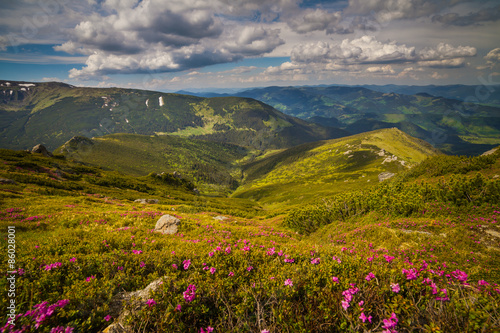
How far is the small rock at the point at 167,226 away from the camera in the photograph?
12.7 metres

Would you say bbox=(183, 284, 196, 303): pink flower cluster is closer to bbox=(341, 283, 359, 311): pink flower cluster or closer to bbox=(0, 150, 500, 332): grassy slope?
bbox=(0, 150, 500, 332): grassy slope

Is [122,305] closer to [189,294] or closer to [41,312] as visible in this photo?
[41,312]

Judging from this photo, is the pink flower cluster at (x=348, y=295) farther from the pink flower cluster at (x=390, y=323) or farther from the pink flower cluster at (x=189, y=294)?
the pink flower cluster at (x=189, y=294)

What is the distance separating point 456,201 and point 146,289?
23.9 meters

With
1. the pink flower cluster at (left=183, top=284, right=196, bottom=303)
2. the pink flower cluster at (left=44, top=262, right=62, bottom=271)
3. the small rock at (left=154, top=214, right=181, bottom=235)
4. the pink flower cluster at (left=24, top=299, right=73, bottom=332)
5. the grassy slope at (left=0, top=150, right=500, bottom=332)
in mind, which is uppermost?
the pink flower cluster at (left=24, top=299, right=73, bottom=332)

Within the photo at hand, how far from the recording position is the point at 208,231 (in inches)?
498

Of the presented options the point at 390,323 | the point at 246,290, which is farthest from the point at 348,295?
the point at 246,290

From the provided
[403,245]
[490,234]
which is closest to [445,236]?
[490,234]

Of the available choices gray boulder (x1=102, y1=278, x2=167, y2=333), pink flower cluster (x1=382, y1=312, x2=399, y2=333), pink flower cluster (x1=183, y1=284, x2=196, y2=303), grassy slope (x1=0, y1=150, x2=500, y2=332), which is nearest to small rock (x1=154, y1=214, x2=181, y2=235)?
grassy slope (x1=0, y1=150, x2=500, y2=332)

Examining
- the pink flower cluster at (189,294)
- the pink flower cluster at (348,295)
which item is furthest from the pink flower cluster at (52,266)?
the pink flower cluster at (348,295)

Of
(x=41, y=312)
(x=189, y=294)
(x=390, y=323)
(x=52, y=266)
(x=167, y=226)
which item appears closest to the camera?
(x=390, y=323)

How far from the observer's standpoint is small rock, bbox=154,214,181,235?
499 inches

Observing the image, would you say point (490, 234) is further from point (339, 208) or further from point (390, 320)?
point (390, 320)

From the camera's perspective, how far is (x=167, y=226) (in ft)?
43.4
